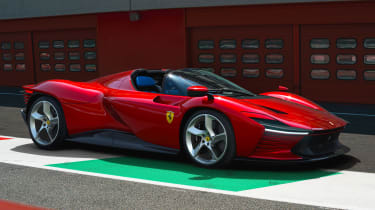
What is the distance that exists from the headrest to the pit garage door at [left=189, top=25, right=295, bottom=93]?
8.10 metres

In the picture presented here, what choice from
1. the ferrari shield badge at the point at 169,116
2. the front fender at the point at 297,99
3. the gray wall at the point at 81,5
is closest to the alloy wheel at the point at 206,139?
the ferrari shield badge at the point at 169,116

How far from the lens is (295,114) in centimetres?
594

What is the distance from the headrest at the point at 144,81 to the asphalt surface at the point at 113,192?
3.13 ft

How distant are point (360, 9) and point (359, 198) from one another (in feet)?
30.9

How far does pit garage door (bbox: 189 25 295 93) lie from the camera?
47.9 ft

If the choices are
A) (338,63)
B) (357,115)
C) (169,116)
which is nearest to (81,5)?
(338,63)

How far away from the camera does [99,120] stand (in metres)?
6.84

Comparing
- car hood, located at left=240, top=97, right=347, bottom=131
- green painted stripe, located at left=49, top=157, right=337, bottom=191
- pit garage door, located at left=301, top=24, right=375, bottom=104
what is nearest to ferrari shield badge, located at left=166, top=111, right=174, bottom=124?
green painted stripe, located at left=49, top=157, right=337, bottom=191

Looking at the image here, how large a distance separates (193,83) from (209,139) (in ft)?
3.17

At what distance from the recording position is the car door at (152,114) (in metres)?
6.18

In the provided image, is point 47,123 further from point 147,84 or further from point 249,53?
point 249,53

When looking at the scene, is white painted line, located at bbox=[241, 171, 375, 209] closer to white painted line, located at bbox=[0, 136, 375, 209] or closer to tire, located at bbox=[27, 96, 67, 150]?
white painted line, located at bbox=[0, 136, 375, 209]

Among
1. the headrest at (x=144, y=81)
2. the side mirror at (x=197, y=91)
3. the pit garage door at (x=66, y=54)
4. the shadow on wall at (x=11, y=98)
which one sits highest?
the pit garage door at (x=66, y=54)

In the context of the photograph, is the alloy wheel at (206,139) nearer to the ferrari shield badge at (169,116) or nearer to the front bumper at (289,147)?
the ferrari shield badge at (169,116)
